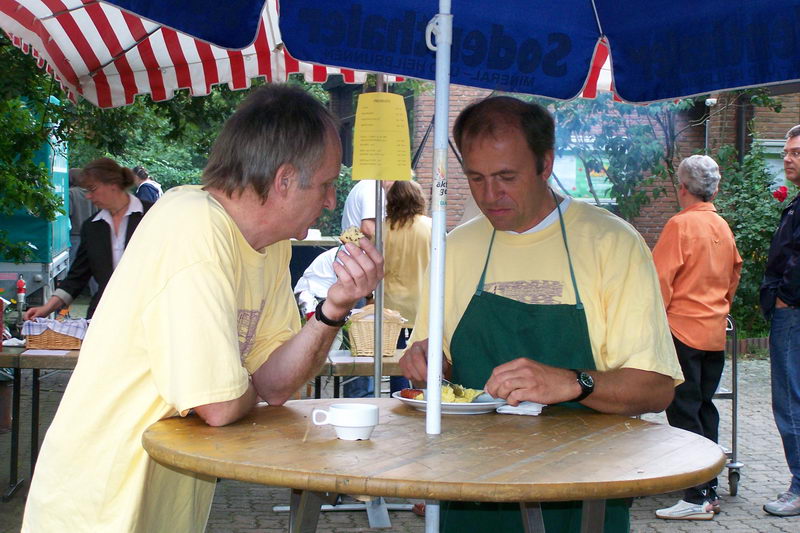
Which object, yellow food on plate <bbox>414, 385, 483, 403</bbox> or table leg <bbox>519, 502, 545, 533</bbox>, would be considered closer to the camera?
table leg <bbox>519, 502, 545, 533</bbox>

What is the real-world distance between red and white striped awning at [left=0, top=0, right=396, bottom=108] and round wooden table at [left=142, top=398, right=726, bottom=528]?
128 inches

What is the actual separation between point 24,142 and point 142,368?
21.0 ft

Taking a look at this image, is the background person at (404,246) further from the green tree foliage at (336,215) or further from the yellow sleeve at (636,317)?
the green tree foliage at (336,215)

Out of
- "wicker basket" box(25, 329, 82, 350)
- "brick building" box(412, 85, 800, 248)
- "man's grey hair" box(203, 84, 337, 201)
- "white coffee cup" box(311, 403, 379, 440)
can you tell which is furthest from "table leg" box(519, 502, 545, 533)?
"brick building" box(412, 85, 800, 248)

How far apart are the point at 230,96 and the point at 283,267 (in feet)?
27.1

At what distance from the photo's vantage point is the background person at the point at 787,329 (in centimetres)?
563

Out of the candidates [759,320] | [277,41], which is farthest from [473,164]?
[759,320]

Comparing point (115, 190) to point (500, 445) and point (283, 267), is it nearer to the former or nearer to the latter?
point (283, 267)

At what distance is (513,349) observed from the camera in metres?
2.82

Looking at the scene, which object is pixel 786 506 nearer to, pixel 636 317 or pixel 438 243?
pixel 636 317

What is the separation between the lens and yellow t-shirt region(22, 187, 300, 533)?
78.2 inches

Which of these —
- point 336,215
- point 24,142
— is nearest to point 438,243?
point 24,142

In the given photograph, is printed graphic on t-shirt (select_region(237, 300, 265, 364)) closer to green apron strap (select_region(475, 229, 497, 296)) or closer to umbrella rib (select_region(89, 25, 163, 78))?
green apron strap (select_region(475, 229, 497, 296))

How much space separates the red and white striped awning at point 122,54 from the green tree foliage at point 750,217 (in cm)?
768
